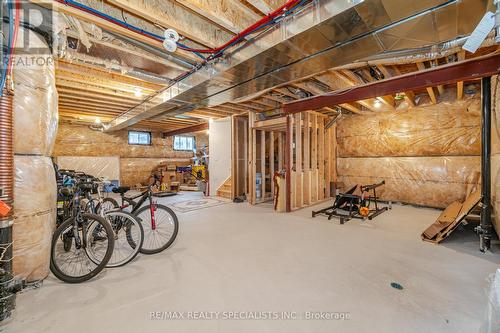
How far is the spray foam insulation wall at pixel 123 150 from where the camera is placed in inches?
289

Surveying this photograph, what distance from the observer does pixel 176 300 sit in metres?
1.73

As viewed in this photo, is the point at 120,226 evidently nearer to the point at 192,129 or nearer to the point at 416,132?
the point at 192,129

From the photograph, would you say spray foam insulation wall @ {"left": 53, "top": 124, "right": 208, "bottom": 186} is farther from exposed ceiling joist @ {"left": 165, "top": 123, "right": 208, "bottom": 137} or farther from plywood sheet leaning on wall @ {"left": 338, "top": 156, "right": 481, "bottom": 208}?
plywood sheet leaning on wall @ {"left": 338, "top": 156, "right": 481, "bottom": 208}

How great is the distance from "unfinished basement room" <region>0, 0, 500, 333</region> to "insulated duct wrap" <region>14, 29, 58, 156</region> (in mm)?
11

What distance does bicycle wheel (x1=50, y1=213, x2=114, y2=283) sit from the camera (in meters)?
2.00

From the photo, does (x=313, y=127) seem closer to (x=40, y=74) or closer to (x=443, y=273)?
(x=443, y=273)

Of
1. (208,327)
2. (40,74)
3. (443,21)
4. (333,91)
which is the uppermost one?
(333,91)

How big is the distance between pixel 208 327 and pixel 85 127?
879 centimetres

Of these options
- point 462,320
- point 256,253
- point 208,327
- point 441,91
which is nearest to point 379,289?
point 462,320

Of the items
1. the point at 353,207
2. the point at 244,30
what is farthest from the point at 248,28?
the point at 353,207

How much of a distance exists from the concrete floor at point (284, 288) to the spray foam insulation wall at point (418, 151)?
215cm

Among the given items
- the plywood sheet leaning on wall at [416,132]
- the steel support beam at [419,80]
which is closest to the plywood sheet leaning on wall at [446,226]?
the steel support beam at [419,80]

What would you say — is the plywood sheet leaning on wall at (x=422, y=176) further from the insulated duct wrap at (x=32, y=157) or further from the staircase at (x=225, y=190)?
the insulated duct wrap at (x=32, y=157)

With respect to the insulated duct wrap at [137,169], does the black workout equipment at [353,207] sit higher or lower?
lower
